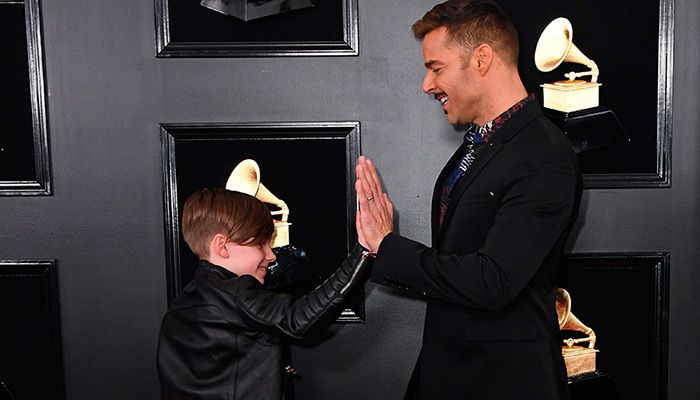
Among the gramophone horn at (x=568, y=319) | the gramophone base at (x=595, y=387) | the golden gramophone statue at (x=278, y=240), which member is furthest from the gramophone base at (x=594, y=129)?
the golden gramophone statue at (x=278, y=240)

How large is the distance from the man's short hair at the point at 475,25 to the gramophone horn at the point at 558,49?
0.79 meters

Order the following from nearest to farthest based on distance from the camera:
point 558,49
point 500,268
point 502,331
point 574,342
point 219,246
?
point 500,268 → point 502,331 → point 219,246 → point 558,49 → point 574,342

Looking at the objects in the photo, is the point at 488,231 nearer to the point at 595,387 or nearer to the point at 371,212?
the point at 371,212

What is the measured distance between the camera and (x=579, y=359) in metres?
2.98

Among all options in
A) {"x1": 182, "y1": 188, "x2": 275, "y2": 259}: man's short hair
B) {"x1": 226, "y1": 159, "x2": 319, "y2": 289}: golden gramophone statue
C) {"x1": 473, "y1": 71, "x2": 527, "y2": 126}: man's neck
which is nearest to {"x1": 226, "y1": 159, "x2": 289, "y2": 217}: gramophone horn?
{"x1": 226, "y1": 159, "x2": 319, "y2": 289}: golden gramophone statue

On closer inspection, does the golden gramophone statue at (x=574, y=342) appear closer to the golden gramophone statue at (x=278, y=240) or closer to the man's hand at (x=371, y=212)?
the golden gramophone statue at (x=278, y=240)

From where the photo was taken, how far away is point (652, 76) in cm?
290

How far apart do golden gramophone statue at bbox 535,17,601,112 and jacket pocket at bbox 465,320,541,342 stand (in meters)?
1.10

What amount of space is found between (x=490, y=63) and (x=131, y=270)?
5.05ft

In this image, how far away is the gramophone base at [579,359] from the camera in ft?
9.71

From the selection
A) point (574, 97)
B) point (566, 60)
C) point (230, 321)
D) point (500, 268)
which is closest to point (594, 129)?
point (574, 97)

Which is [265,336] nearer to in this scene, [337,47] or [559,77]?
[337,47]

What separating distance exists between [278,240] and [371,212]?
87cm

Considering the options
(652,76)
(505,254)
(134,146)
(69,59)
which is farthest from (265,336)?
(652,76)
